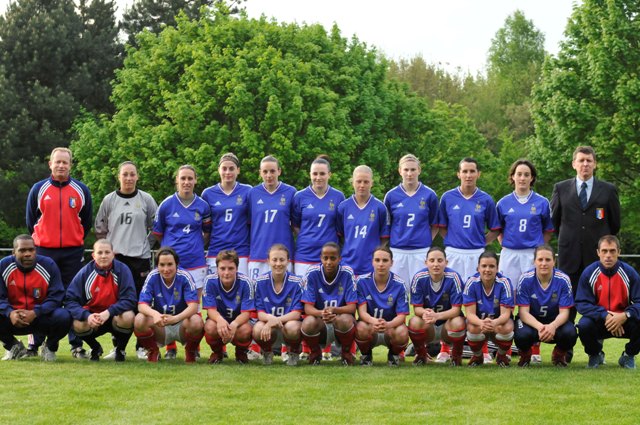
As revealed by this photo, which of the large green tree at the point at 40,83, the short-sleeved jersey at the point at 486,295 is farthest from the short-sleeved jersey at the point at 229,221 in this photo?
the large green tree at the point at 40,83

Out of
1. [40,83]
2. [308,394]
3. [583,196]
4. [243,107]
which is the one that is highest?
[40,83]

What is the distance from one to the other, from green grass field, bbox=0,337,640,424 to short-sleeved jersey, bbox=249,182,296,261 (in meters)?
1.30

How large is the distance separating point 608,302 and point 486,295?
1.12 metres

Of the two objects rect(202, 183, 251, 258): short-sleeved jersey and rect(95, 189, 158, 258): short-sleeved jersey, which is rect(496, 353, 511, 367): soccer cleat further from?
rect(95, 189, 158, 258): short-sleeved jersey

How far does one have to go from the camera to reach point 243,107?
30062 mm

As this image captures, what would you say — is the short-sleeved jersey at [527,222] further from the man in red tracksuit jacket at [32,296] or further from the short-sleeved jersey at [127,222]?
the man in red tracksuit jacket at [32,296]

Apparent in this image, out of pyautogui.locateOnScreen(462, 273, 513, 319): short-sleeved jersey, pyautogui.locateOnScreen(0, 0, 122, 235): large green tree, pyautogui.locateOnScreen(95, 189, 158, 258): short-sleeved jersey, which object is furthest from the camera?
pyautogui.locateOnScreen(0, 0, 122, 235): large green tree

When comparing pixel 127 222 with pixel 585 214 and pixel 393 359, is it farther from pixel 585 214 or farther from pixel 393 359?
pixel 585 214

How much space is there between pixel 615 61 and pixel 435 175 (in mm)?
9625

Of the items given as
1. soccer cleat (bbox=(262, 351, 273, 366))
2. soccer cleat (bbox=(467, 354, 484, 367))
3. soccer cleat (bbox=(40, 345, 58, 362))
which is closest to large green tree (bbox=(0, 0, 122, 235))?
soccer cleat (bbox=(40, 345, 58, 362))

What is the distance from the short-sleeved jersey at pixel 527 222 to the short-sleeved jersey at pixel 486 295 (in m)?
0.77

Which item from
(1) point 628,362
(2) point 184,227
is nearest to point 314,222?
(2) point 184,227

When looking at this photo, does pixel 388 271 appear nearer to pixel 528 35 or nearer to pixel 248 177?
pixel 248 177

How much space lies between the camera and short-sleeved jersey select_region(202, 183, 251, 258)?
32.1ft
